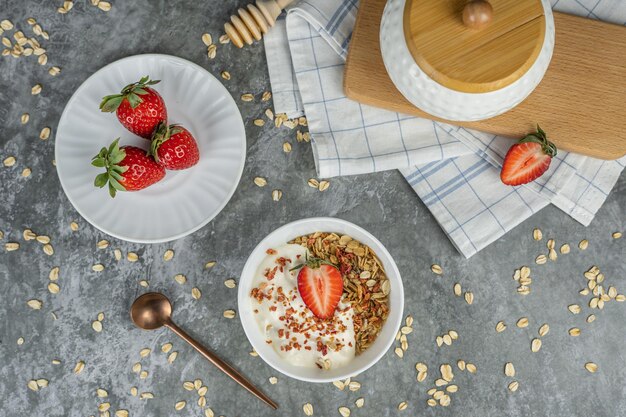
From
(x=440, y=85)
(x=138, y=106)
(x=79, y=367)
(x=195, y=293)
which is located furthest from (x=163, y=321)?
(x=440, y=85)

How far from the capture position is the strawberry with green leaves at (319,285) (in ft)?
3.54

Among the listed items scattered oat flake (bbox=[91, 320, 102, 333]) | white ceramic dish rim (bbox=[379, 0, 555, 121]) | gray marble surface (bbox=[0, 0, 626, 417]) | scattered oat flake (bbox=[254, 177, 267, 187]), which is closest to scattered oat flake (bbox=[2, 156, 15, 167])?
gray marble surface (bbox=[0, 0, 626, 417])

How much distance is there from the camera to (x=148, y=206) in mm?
1118

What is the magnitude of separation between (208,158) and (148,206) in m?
0.14

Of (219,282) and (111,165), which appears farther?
(219,282)

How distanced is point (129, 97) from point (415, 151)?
20.1 inches

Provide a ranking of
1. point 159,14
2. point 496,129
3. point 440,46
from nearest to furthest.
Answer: point 440,46 → point 496,129 → point 159,14

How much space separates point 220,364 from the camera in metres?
1.15

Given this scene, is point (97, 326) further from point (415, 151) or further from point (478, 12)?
point (478, 12)

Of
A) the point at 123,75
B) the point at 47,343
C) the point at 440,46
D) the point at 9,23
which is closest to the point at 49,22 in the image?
the point at 9,23

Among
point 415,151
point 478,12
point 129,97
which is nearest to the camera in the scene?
point 478,12

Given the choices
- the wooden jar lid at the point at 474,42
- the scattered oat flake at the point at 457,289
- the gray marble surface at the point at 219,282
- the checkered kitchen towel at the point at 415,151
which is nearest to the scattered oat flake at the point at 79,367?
the gray marble surface at the point at 219,282

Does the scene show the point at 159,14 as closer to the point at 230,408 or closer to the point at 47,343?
the point at 47,343

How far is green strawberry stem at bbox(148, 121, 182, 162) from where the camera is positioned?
1047mm
